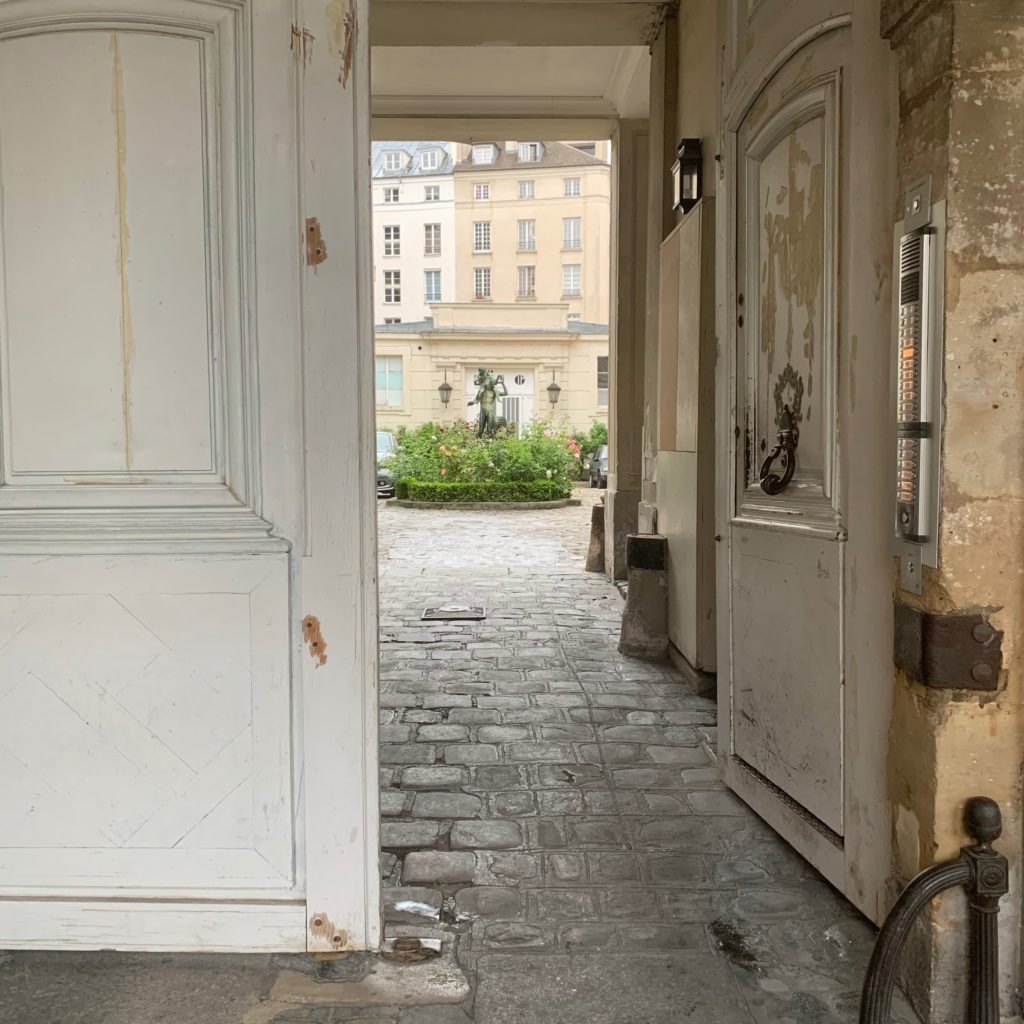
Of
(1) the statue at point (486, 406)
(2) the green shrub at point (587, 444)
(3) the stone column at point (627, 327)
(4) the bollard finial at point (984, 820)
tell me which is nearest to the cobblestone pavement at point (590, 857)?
(4) the bollard finial at point (984, 820)

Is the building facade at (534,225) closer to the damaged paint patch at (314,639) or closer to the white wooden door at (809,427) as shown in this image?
the white wooden door at (809,427)

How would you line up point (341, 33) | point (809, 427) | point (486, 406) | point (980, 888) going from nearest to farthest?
1. point (980, 888)
2. point (341, 33)
3. point (809, 427)
4. point (486, 406)

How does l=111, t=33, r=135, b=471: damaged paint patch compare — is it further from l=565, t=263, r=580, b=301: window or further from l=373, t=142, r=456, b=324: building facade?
l=373, t=142, r=456, b=324: building facade

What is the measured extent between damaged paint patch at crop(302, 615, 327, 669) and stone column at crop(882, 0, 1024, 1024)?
62.3 inches

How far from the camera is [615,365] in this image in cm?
909

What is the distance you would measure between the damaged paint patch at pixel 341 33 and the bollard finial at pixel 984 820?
243 centimetres

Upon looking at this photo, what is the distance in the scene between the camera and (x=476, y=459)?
19078mm

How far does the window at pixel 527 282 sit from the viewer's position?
4188 centimetres

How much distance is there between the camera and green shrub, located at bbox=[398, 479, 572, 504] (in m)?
18.2

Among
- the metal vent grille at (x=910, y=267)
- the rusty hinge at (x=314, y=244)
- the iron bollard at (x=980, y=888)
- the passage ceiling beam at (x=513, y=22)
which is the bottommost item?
the iron bollard at (x=980, y=888)

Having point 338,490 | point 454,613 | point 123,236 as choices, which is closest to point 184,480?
point 338,490

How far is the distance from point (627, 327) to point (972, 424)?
23.4 feet

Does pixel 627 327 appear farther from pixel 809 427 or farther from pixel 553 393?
pixel 553 393

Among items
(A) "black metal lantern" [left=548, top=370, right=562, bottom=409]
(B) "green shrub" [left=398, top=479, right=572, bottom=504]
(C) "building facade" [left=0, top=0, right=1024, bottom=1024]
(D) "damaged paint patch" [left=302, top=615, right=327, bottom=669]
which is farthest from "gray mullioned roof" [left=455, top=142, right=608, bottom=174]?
(D) "damaged paint patch" [left=302, top=615, right=327, bottom=669]
